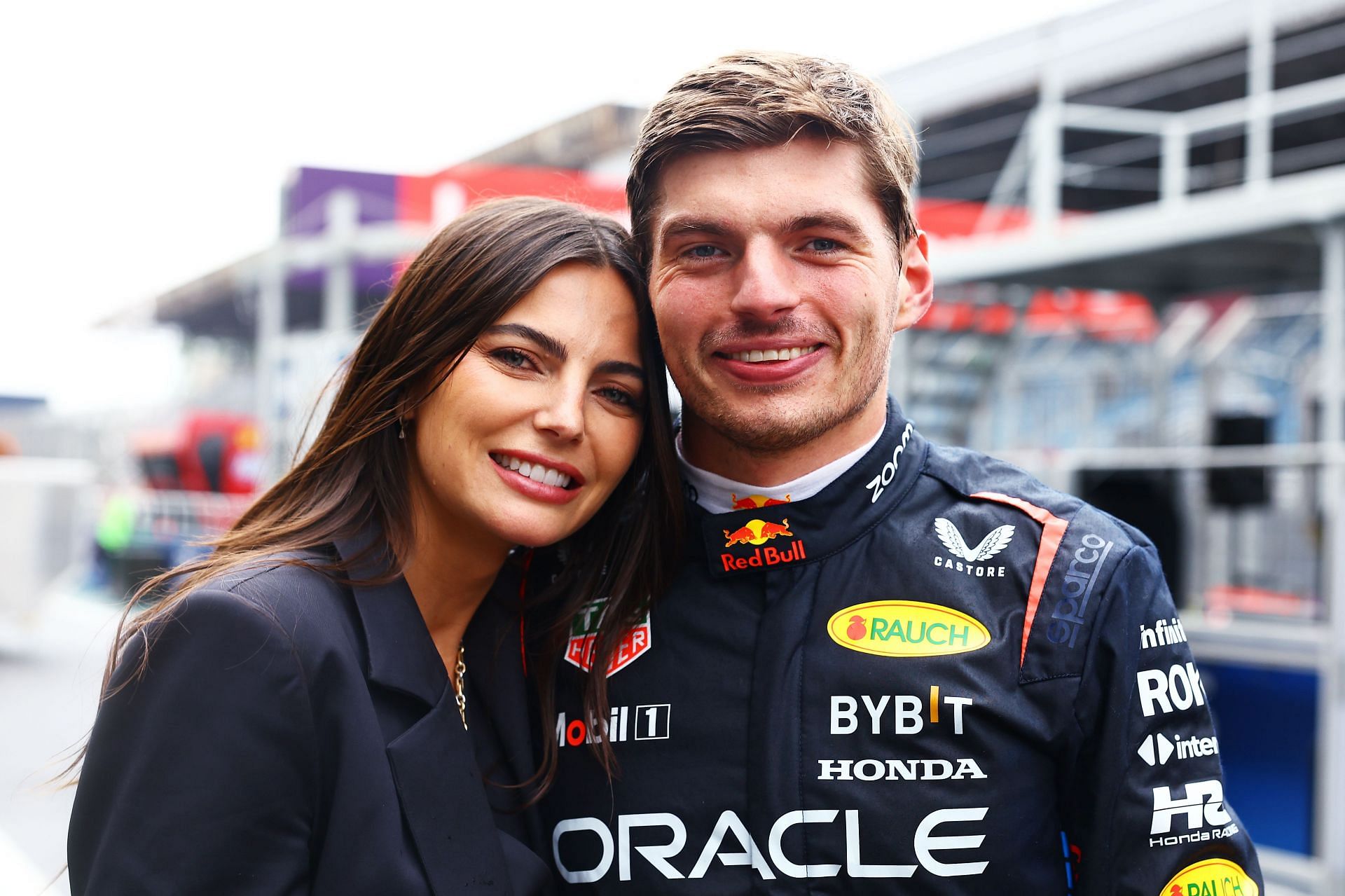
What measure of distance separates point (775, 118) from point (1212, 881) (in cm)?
132

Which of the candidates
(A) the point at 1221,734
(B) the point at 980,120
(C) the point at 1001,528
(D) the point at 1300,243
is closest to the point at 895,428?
(C) the point at 1001,528

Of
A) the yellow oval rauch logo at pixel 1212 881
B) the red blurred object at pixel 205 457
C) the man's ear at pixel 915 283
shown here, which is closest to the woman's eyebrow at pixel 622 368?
the man's ear at pixel 915 283

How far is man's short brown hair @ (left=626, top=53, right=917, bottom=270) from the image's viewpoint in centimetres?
192

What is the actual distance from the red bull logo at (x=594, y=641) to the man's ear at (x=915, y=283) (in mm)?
699

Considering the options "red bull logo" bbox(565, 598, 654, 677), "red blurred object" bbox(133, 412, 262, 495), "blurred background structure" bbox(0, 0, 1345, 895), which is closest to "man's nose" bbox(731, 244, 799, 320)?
"red bull logo" bbox(565, 598, 654, 677)

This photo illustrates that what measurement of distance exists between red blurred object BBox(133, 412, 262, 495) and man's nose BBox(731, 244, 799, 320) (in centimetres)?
1162

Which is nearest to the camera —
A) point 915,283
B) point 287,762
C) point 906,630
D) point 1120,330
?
point 287,762

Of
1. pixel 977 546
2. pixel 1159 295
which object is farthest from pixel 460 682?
pixel 1159 295

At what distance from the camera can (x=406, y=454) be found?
2043 millimetres

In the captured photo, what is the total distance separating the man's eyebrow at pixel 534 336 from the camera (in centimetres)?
192

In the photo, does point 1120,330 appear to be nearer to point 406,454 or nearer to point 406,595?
point 406,454

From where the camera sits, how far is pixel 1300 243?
545 cm

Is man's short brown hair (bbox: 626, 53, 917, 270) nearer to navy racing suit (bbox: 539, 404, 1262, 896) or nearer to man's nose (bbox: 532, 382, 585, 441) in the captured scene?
man's nose (bbox: 532, 382, 585, 441)

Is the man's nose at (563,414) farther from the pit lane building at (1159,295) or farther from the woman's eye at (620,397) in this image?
the pit lane building at (1159,295)
